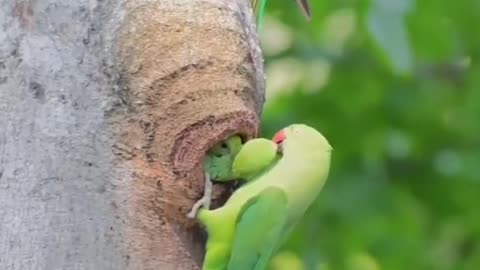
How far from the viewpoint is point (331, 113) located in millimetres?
2617

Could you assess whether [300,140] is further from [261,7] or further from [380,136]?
[380,136]

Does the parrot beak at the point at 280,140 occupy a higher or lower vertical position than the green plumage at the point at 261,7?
higher

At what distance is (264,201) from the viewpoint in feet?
2.98

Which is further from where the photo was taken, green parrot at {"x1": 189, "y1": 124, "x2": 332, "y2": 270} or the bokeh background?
the bokeh background

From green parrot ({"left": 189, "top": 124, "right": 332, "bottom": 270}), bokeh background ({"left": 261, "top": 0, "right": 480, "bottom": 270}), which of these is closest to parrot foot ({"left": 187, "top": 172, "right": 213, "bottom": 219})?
green parrot ({"left": 189, "top": 124, "right": 332, "bottom": 270})

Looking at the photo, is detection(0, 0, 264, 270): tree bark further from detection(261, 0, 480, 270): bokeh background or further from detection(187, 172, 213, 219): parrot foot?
detection(261, 0, 480, 270): bokeh background

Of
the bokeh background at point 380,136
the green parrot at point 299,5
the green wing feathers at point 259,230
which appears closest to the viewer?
the green wing feathers at point 259,230

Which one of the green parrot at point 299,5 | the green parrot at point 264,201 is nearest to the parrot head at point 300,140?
the green parrot at point 264,201

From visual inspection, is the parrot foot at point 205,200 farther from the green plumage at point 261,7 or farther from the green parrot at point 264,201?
the green plumage at point 261,7

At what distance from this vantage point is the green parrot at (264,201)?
90 centimetres

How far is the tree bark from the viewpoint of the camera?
905 mm

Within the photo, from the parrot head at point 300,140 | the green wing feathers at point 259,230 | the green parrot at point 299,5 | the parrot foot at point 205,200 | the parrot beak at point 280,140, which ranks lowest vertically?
the green parrot at point 299,5

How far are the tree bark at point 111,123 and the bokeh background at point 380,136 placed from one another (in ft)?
4.48

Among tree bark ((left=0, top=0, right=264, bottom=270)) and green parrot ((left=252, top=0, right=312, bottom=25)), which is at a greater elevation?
tree bark ((left=0, top=0, right=264, bottom=270))
